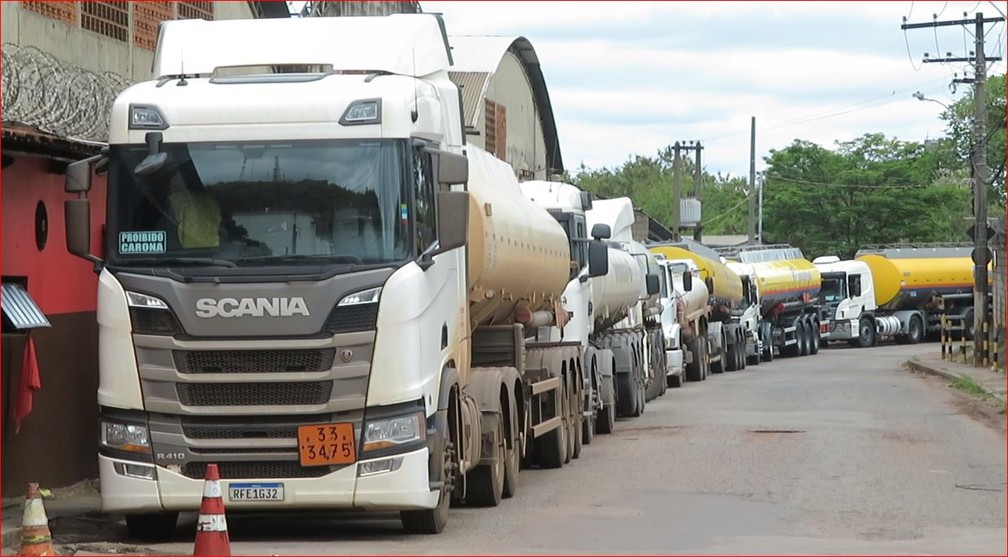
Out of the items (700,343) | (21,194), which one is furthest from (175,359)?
(700,343)

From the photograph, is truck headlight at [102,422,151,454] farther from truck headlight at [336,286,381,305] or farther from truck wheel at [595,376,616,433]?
truck wheel at [595,376,616,433]

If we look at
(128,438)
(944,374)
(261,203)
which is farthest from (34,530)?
(944,374)

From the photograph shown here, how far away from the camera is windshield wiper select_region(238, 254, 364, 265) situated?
1161cm

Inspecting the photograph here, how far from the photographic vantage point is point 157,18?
19.9m

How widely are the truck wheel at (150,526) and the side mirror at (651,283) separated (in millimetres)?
21232

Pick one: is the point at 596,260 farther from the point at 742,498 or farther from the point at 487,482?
the point at 487,482

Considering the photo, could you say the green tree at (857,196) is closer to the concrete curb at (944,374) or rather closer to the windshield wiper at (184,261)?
the concrete curb at (944,374)

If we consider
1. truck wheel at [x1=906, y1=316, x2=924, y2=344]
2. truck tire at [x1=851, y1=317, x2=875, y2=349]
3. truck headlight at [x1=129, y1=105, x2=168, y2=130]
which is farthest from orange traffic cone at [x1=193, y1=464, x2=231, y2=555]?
truck wheel at [x1=906, y1=316, x2=924, y2=344]

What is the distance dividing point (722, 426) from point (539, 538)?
1189 cm

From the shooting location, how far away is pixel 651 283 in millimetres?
33500

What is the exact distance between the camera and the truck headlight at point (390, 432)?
11617 mm

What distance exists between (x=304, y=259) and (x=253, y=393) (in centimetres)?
103

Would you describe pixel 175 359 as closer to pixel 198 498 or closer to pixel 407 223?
pixel 198 498

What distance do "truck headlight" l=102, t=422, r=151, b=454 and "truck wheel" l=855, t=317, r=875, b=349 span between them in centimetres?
5701
